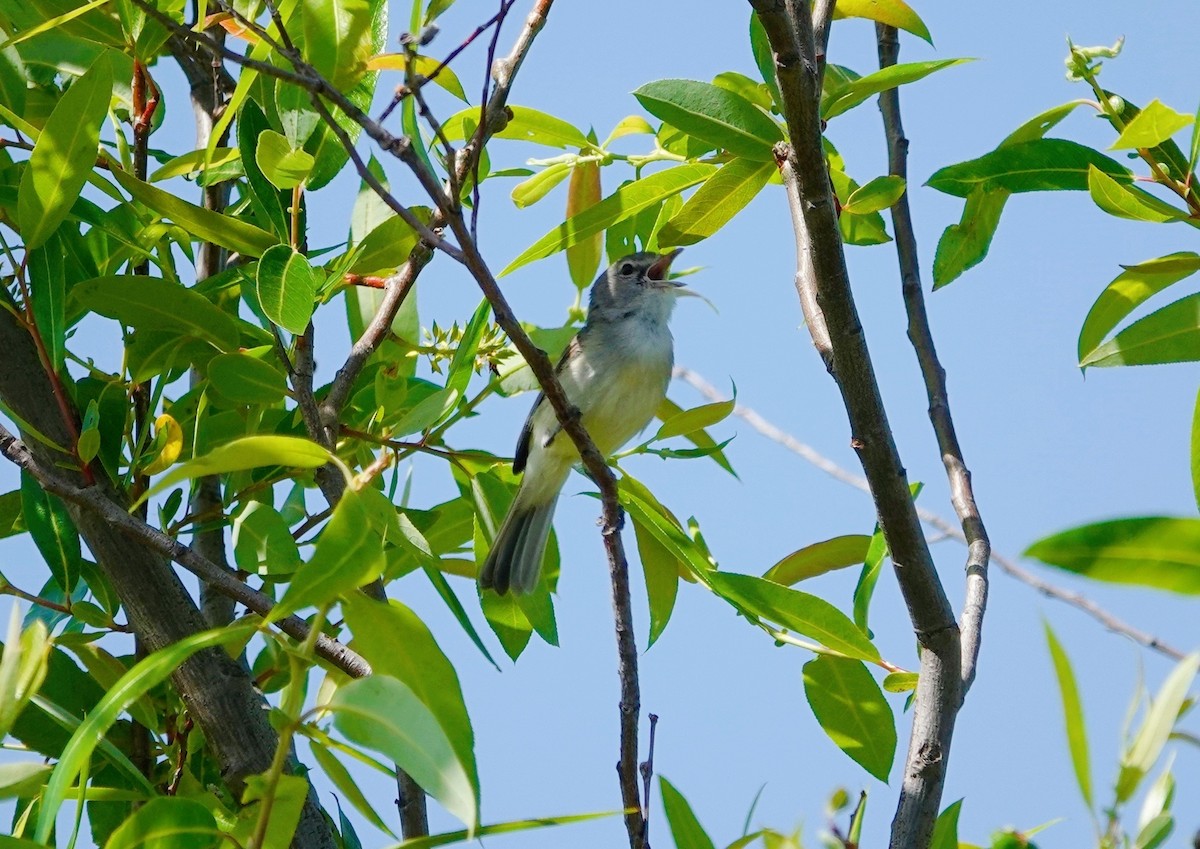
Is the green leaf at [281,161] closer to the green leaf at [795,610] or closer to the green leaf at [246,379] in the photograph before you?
the green leaf at [246,379]

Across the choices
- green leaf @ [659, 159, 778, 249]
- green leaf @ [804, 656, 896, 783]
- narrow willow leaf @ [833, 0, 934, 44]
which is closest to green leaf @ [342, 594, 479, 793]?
green leaf @ [804, 656, 896, 783]

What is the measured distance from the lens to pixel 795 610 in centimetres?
250

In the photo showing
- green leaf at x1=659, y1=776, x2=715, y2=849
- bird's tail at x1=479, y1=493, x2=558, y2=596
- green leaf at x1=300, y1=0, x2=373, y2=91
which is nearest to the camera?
green leaf at x1=659, y1=776, x2=715, y2=849

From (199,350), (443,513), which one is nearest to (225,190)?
(199,350)

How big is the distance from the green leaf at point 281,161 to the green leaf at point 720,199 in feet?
2.52

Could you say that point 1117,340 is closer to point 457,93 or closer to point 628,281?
point 457,93

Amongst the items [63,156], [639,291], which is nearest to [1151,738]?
[63,156]

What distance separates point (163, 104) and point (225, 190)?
1.35 ft

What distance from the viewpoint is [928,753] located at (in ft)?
8.31

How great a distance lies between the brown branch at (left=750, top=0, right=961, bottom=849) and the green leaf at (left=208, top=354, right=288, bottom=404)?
1041 millimetres

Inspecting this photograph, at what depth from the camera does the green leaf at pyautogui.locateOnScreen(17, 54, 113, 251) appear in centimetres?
232

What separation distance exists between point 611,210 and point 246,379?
0.81 m

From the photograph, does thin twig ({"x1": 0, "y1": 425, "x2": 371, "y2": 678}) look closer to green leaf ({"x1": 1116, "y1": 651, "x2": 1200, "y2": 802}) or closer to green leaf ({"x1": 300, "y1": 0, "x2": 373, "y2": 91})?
green leaf ({"x1": 300, "y1": 0, "x2": 373, "y2": 91})

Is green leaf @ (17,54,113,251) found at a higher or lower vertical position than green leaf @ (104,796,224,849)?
higher
